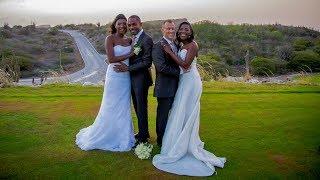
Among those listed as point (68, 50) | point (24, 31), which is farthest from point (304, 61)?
point (24, 31)

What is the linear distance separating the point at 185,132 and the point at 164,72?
3.78ft

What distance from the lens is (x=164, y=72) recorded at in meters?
7.52

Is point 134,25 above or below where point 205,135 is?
above

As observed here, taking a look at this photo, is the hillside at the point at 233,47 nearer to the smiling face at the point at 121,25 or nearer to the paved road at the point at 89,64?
the paved road at the point at 89,64

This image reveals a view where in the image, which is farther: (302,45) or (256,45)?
(256,45)

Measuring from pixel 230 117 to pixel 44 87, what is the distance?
7.84 metres

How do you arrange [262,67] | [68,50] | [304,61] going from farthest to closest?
[68,50] < [304,61] < [262,67]

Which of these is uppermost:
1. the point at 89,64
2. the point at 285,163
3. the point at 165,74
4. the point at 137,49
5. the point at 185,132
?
the point at 137,49

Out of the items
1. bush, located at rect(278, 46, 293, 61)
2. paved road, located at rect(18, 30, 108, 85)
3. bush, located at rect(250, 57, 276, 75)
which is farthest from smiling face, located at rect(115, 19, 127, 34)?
bush, located at rect(278, 46, 293, 61)

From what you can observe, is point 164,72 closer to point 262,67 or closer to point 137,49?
point 137,49

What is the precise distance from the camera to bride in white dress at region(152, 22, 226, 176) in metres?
7.34

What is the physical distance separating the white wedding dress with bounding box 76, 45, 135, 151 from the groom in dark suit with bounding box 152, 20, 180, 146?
703 millimetres

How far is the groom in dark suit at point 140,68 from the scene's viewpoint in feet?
25.7

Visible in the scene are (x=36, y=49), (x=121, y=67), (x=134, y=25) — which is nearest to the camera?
(x=134, y=25)
